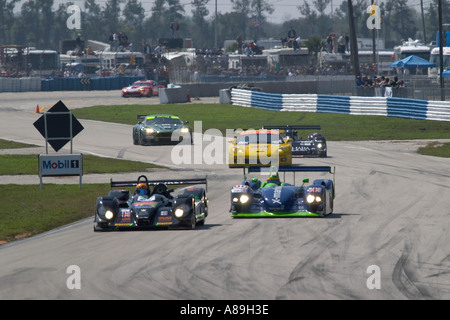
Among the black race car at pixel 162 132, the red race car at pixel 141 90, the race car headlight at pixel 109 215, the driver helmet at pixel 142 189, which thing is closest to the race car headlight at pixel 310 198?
the driver helmet at pixel 142 189

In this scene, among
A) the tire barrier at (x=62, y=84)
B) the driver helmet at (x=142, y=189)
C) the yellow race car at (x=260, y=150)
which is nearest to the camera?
the driver helmet at (x=142, y=189)

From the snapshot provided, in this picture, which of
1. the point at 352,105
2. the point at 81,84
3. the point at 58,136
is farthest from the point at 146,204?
the point at 81,84

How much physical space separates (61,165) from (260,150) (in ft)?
20.1

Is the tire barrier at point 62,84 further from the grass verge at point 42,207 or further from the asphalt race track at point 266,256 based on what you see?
the asphalt race track at point 266,256

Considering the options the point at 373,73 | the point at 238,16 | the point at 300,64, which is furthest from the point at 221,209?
the point at 238,16

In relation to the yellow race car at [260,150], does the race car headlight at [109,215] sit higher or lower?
lower

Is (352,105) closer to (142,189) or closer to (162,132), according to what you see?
(162,132)

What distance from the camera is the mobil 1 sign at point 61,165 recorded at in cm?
2191

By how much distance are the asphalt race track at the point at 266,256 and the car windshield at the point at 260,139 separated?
157 inches

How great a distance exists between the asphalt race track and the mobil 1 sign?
3668mm

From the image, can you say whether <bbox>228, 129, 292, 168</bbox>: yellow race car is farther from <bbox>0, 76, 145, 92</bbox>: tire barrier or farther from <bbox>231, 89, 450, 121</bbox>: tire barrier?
<bbox>0, 76, 145, 92</bbox>: tire barrier

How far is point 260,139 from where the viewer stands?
2538cm
